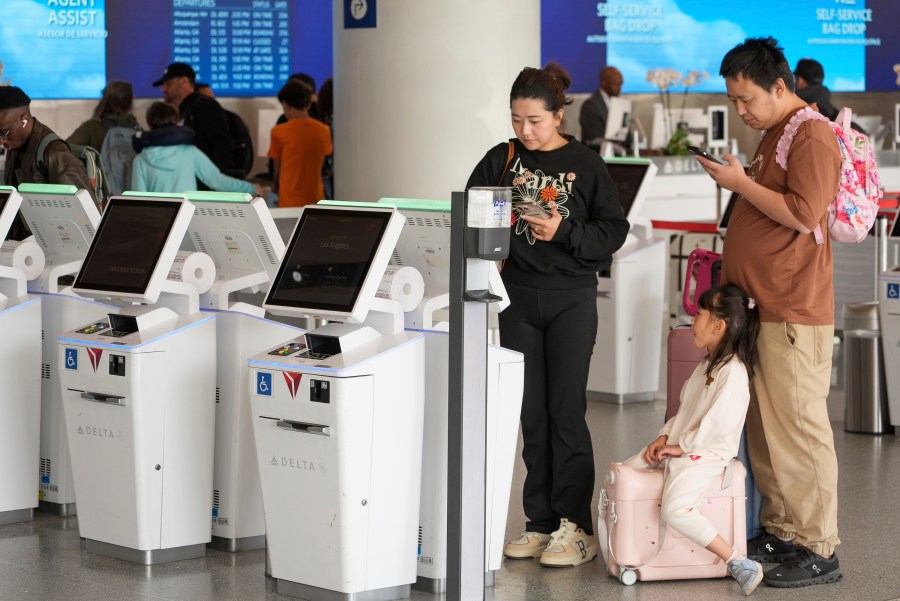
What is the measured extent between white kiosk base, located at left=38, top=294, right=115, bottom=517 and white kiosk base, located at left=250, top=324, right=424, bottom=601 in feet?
4.25

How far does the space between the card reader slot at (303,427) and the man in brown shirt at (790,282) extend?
1.41 m

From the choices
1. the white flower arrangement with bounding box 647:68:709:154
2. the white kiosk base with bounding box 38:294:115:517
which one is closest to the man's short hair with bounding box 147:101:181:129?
the white kiosk base with bounding box 38:294:115:517

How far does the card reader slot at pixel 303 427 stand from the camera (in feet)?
13.2

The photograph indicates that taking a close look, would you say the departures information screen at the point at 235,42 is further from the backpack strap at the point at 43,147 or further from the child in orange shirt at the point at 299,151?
the backpack strap at the point at 43,147

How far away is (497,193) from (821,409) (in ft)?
4.50

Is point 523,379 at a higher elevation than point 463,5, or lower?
lower

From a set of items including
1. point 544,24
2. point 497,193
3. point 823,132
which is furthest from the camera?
point 544,24

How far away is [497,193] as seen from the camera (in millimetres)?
3746

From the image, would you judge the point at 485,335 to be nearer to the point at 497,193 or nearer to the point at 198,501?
the point at 497,193

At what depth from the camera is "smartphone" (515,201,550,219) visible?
4.37 m

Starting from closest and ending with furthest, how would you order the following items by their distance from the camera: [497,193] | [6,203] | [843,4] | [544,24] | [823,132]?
[497,193]
[823,132]
[6,203]
[544,24]
[843,4]

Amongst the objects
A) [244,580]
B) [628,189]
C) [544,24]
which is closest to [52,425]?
[244,580]

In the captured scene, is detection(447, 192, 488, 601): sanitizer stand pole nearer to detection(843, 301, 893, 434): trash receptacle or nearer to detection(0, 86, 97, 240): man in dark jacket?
detection(0, 86, 97, 240): man in dark jacket

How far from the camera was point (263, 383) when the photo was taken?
4.16 meters
